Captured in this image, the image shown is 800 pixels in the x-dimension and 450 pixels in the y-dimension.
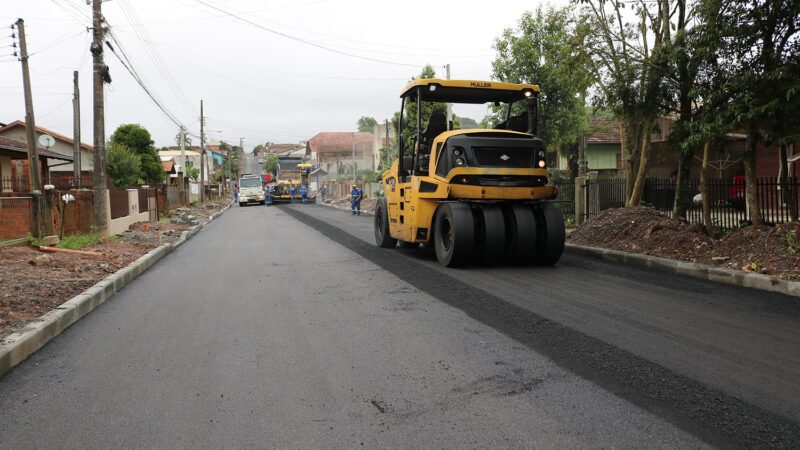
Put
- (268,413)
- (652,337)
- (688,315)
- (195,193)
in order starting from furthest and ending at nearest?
(195,193), (688,315), (652,337), (268,413)

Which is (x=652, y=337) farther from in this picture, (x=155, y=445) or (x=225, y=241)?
(x=225, y=241)

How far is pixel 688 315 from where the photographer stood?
6.54 metres

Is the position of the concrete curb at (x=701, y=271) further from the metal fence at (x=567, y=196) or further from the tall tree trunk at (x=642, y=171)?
the metal fence at (x=567, y=196)

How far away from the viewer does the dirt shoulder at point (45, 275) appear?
6691 mm

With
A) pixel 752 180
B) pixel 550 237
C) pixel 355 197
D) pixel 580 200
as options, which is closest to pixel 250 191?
pixel 355 197

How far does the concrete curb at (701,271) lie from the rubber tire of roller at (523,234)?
6.15ft

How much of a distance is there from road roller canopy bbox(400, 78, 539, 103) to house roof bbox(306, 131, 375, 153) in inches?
3484

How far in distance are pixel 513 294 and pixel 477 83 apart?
523 centimetres

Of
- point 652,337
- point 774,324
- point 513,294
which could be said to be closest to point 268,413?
point 652,337

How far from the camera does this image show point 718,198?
493 inches

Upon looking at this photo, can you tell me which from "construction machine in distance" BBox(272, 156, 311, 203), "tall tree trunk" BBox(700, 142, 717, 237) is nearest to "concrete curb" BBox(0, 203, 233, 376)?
"tall tree trunk" BBox(700, 142, 717, 237)

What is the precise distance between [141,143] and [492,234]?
143 ft

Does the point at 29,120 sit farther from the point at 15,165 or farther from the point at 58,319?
the point at 58,319

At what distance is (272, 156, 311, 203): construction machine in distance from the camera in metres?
55.7
